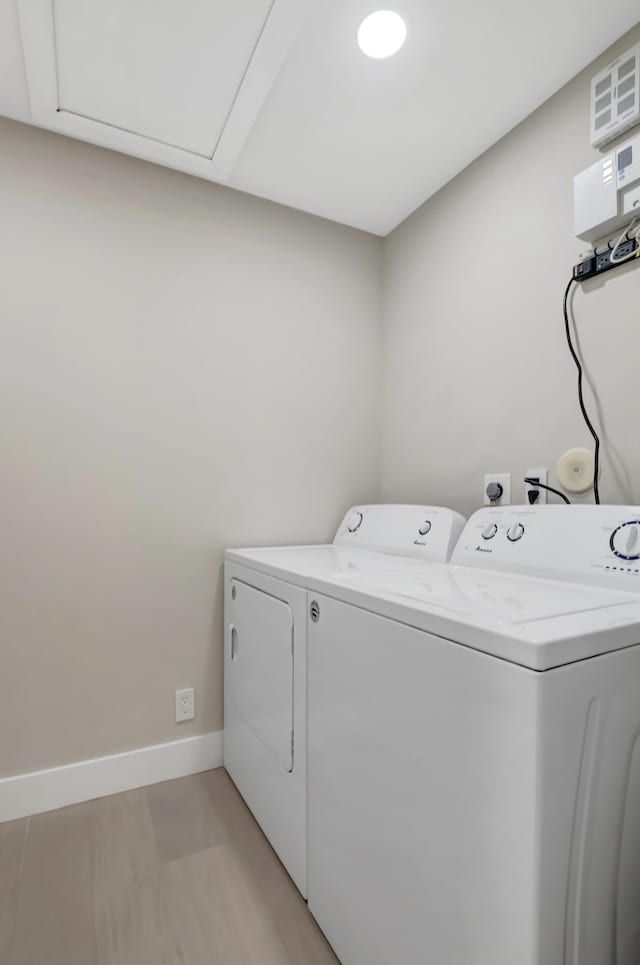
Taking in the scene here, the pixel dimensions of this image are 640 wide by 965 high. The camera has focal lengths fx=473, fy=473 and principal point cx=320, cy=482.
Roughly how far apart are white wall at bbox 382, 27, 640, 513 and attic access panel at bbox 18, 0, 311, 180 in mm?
832

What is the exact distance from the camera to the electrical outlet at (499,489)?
162cm

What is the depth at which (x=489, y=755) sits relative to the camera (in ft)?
2.19

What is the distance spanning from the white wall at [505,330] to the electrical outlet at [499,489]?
0.09 feet

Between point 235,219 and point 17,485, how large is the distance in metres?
1.34

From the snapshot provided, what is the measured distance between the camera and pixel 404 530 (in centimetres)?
174

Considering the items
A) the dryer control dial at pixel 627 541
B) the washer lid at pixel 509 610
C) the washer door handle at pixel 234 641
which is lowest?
the washer door handle at pixel 234 641

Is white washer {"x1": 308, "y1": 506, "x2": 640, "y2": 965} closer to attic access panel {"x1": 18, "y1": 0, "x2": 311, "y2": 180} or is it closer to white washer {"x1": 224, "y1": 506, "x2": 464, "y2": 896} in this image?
white washer {"x1": 224, "y1": 506, "x2": 464, "y2": 896}

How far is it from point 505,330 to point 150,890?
1.99 meters

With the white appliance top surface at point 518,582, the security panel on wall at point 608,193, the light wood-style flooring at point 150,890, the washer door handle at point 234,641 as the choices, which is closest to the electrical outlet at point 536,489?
the white appliance top surface at point 518,582

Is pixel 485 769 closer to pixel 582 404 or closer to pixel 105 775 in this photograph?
pixel 582 404

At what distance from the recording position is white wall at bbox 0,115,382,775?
62.5 inches

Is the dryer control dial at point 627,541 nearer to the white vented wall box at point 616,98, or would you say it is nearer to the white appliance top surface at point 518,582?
the white appliance top surface at point 518,582

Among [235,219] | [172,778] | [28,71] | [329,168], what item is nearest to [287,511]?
[172,778]

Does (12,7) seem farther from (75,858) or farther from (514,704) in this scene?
(75,858)
